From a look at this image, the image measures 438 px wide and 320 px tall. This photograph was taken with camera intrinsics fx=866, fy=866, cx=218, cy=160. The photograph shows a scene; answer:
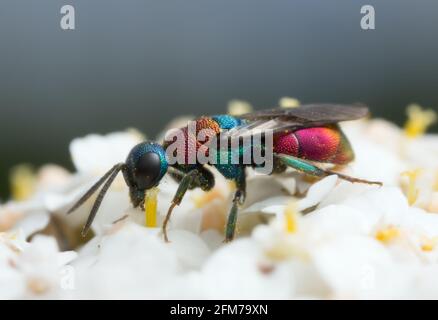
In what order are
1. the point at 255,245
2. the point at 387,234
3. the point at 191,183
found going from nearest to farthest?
the point at 255,245 < the point at 387,234 < the point at 191,183

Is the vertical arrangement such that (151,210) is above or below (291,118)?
below

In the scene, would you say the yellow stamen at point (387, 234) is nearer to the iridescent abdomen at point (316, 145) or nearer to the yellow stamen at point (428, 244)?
the yellow stamen at point (428, 244)

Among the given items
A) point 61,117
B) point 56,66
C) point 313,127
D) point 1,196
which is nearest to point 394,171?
point 313,127

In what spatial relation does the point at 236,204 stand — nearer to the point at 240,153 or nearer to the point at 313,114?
the point at 240,153

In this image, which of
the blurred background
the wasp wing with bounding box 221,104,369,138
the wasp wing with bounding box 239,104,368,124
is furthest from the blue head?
the blurred background

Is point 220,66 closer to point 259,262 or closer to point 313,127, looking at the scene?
point 313,127

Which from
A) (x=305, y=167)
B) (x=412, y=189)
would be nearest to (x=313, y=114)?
(x=305, y=167)

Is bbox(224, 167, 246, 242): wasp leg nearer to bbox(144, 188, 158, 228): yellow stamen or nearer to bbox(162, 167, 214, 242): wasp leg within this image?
bbox(162, 167, 214, 242): wasp leg

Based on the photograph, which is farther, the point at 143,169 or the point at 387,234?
the point at 143,169
